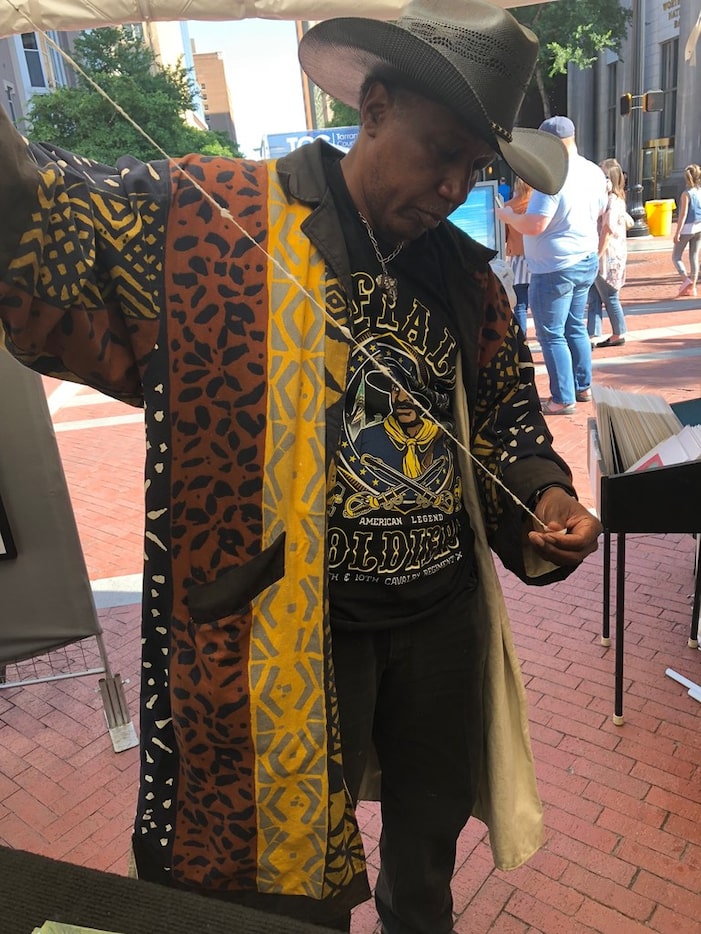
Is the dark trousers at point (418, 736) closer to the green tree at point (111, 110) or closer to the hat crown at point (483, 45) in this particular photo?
the hat crown at point (483, 45)

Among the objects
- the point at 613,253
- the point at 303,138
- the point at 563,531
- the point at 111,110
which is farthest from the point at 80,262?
the point at 111,110

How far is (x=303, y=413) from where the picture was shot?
1324mm

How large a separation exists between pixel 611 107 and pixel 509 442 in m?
35.0

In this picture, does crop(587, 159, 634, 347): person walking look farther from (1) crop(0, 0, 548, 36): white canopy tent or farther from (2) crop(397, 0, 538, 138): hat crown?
(2) crop(397, 0, 538, 138): hat crown

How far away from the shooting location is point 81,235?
117 centimetres

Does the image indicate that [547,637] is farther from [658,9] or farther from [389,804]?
[658,9]

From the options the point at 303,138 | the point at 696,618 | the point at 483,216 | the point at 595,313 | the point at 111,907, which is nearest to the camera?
the point at 111,907

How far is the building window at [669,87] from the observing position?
26297 millimetres

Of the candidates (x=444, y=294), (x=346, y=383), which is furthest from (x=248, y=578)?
(x=444, y=294)

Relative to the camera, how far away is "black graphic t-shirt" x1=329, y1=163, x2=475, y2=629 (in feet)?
4.61

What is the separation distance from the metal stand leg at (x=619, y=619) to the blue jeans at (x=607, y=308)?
652 cm

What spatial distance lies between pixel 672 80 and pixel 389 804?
30.9 m

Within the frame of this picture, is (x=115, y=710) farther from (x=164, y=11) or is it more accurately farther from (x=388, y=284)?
(x=164, y=11)

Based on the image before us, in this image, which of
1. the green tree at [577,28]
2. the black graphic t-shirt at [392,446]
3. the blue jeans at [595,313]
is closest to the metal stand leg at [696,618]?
the black graphic t-shirt at [392,446]
